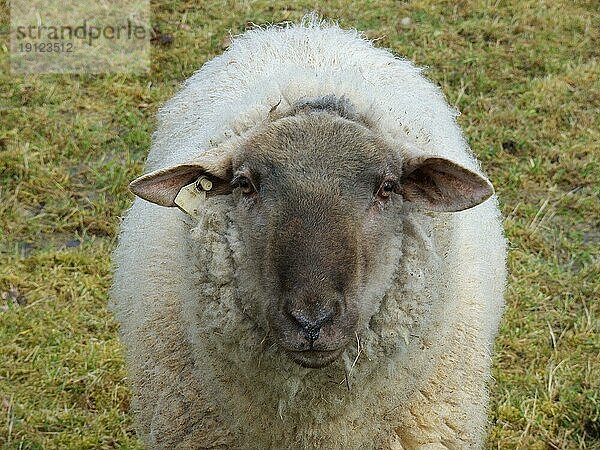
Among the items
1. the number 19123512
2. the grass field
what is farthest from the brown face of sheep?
the number 19123512

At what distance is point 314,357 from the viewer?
213cm

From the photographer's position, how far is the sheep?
85.5 inches

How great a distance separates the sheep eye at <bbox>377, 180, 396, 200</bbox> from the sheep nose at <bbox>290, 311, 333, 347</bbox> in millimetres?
404

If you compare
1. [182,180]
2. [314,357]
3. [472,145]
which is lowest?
[472,145]

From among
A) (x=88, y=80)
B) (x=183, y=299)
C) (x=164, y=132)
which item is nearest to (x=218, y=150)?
(x=183, y=299)

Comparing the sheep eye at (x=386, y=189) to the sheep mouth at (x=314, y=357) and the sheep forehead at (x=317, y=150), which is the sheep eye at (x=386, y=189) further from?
the sheep mouth at (x=314, y=357)

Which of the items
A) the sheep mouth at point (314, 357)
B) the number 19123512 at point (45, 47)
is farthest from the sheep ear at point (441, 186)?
the number 19123512 at point (45, 47)

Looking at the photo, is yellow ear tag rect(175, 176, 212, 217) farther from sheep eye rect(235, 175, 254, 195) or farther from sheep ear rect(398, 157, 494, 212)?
sheep ear rect(398, 157, 494, 212)

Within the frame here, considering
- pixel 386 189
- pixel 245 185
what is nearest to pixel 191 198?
pixel 245 185

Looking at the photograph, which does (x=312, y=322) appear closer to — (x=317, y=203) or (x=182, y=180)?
(x=317, y=203)

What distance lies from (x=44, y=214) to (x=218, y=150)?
2.83 m

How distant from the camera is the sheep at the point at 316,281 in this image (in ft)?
7.13

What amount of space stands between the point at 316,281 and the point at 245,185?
42cm

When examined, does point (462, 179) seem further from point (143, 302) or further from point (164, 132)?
point (164, 132)
